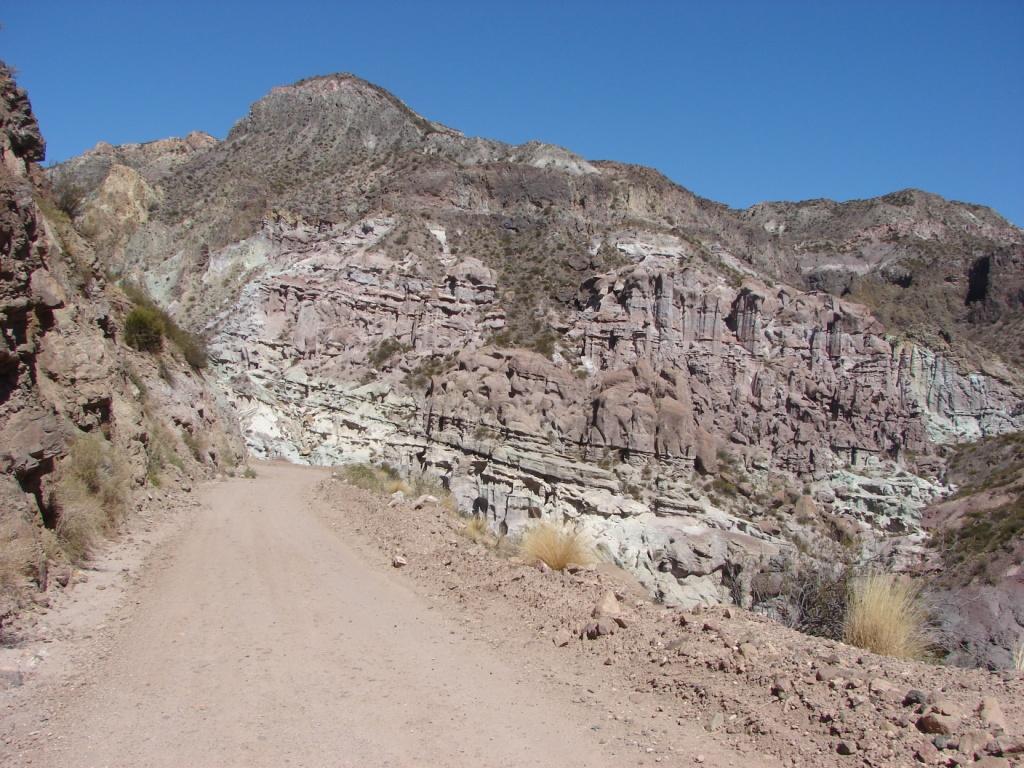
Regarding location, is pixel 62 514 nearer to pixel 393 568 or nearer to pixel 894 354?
pixel 393 568

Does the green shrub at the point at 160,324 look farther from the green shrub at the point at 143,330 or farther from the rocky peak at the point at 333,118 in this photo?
the rocky peak at the point at 333,118

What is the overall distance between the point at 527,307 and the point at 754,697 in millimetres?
37800

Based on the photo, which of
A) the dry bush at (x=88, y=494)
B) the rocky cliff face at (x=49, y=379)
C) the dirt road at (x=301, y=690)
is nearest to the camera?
the dirt road at (x=301, y=690)

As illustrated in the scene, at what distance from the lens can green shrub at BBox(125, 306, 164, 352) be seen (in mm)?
18453

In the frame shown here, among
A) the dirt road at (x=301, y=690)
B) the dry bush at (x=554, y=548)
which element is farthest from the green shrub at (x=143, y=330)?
the dry bush at (x=554, y=548)

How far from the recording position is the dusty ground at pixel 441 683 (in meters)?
4.07

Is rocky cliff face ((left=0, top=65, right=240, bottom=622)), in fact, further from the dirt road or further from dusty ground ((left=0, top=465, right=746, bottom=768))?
the dirt road

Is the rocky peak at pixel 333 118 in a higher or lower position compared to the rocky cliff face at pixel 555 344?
higher

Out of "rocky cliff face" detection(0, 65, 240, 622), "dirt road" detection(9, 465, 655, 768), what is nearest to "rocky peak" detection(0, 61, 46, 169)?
"rocky cliff face" detection(0, 65, 240, 622)

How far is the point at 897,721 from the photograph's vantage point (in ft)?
13.5

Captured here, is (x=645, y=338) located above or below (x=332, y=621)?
above

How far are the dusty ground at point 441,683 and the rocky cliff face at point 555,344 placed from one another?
63.0ft

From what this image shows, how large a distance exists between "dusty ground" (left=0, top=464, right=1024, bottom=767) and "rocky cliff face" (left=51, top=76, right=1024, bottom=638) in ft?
63.0

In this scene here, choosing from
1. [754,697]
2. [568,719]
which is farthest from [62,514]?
[754,697]
